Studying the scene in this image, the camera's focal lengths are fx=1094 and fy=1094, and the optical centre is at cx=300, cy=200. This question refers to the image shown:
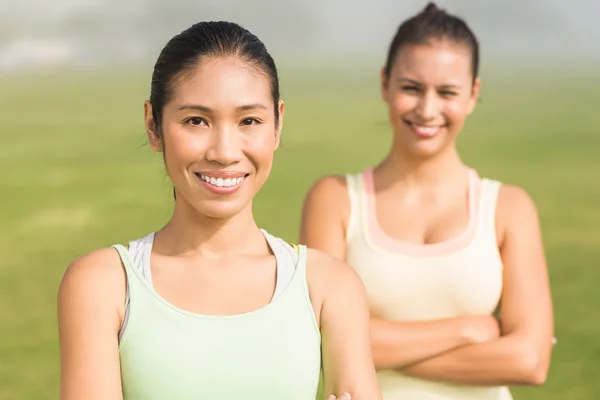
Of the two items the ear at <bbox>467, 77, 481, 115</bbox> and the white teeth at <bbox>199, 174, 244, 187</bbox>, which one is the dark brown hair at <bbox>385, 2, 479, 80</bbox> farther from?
the white teeth at <bbox>199, 174, 244, 187</bbox>

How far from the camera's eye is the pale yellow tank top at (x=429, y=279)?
344cm

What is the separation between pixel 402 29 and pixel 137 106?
15663mm

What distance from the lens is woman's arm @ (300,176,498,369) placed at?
3.37m

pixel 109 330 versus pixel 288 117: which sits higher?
pixel 288 117

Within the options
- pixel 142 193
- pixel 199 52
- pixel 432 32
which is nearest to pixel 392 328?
pixel 432 32

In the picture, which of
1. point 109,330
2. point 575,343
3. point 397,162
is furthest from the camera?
point 575,343

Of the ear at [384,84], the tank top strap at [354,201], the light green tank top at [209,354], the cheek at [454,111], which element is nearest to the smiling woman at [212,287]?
the light green tank top at [209,354]

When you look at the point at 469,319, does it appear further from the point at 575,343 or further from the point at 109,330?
the point at 575,343

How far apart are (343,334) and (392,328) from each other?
1029 mm

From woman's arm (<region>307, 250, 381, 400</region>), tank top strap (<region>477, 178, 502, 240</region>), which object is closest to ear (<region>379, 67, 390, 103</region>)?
tank top strap (<region>477, 178, 502, 240</region>)

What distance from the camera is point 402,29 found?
371cm

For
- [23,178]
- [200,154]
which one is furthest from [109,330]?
[23,178]

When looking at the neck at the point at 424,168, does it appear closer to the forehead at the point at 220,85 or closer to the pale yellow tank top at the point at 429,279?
the pale yellow tank top at the point at 429,279

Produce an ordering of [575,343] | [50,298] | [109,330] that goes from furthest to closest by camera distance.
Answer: [50,298] < [575,343] < [109,330]
